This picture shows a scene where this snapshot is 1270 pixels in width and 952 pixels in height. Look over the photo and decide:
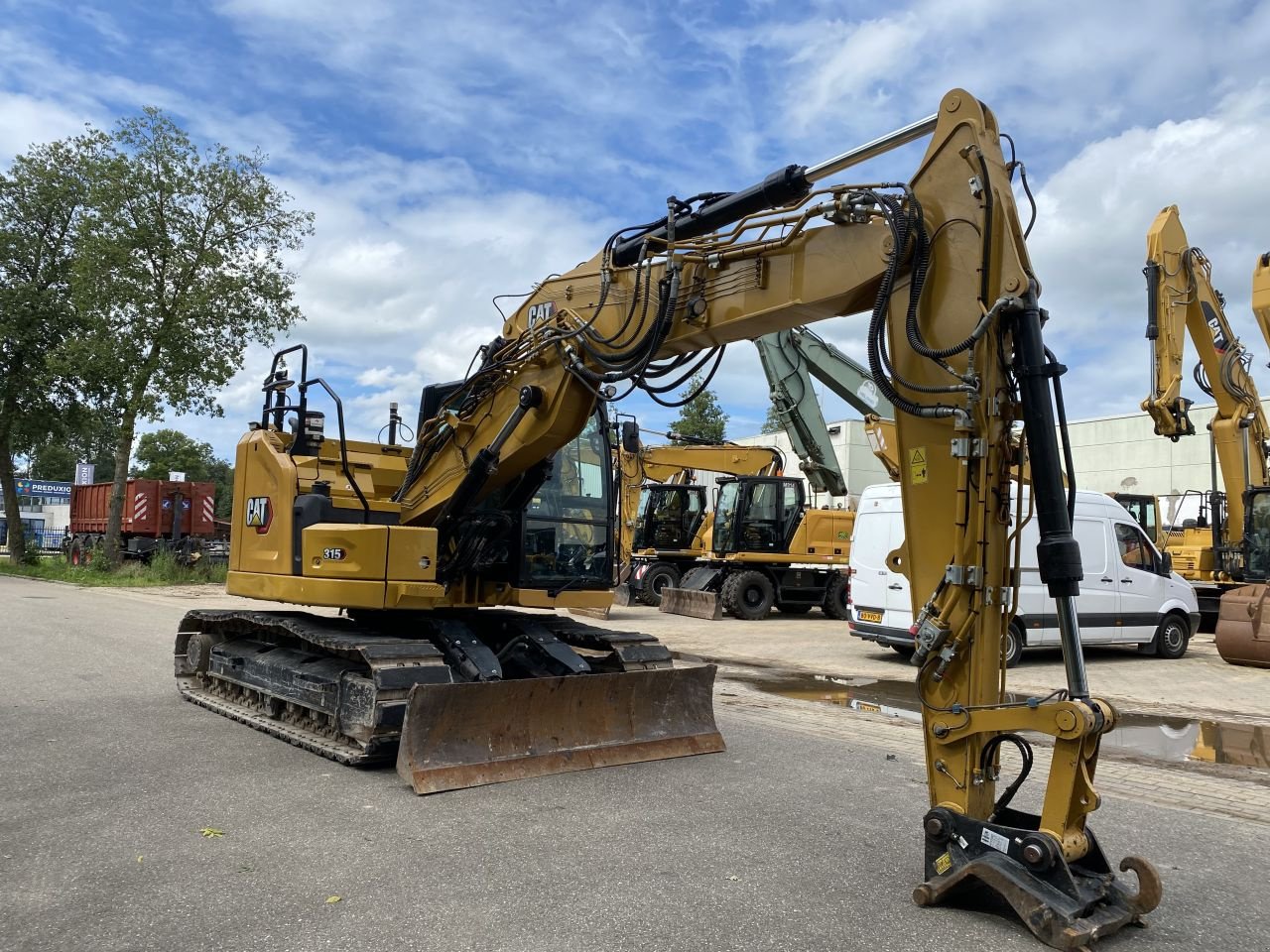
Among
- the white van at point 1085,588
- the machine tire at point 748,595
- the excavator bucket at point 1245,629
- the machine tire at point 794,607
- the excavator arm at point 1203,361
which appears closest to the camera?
the white van at point 1085,588

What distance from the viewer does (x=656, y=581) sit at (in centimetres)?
2241

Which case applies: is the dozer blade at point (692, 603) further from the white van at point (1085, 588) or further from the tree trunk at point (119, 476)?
the tree trunk at point (119, 476)

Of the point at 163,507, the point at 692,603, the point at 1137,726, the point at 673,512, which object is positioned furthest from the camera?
the point at 163,507

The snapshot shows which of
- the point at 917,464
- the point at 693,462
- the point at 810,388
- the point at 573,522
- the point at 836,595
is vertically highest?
the point at 810,388

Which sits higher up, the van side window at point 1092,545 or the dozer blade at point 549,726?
the van side window at point 1092,545

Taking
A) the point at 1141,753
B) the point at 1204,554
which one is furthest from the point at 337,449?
the point at 1204,554

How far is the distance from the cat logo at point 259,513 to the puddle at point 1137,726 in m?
5.39

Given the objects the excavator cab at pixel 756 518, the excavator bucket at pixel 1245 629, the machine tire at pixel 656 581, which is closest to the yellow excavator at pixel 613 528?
the excavator bucket at pixel 1245 629

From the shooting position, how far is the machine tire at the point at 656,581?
22.3 metres

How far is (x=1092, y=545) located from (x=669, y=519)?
36.5 feet

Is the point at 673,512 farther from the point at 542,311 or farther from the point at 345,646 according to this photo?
the point at 345,646

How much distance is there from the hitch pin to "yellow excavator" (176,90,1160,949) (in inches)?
0.6

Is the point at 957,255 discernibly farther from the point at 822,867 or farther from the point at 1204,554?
the point at 1204,554

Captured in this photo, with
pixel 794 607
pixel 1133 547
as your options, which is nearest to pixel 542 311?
pixel 1133 547
